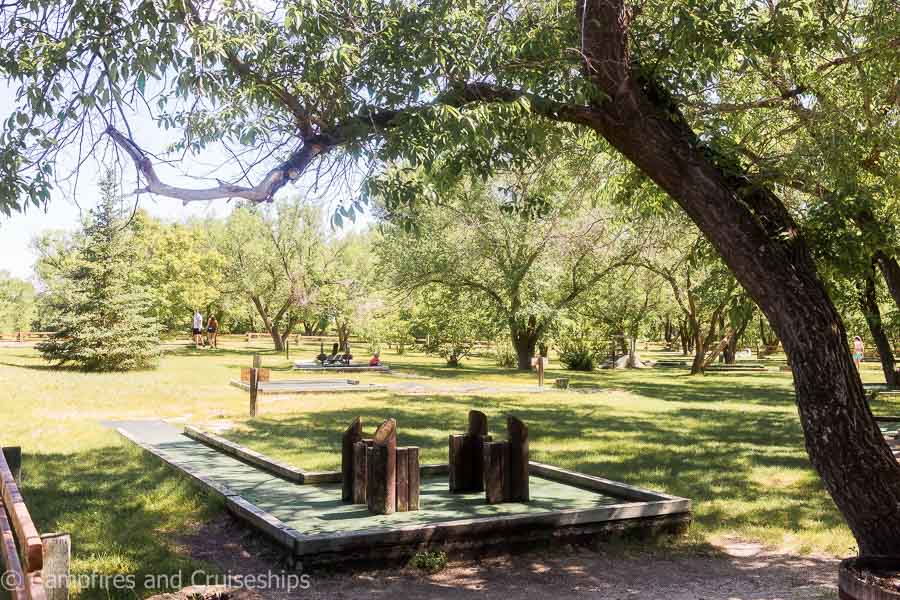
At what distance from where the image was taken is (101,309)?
1074 inches

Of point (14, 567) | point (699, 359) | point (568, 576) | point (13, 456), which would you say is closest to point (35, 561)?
point (14, 567)

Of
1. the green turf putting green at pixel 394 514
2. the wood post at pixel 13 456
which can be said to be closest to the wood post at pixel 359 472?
the green turf putting green at pixel 394 514

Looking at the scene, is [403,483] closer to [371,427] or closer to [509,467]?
[509,467]

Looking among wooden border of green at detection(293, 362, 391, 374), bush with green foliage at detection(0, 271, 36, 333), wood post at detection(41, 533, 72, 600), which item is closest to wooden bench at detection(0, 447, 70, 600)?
wood post at detection(41, 533, 72, 600)

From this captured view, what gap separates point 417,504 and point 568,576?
171 centimetres

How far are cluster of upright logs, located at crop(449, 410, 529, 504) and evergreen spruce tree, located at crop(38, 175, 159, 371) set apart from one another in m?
20.9

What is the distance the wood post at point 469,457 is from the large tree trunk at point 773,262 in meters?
3.51

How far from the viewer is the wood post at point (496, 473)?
25.9ft

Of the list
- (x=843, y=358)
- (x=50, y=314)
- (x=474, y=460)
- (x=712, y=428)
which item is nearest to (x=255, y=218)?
(x=50, y=314)

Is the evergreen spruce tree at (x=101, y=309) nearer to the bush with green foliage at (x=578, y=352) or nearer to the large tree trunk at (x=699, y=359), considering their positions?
the bush with green foliage at (x=578, y=352)

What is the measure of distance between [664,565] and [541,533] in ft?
3.41

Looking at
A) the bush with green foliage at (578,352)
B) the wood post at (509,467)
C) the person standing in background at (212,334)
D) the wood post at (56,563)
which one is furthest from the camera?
the person standing in background at (212,334)

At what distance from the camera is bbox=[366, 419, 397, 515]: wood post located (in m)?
7.36

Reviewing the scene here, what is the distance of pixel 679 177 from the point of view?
19.3 ft
